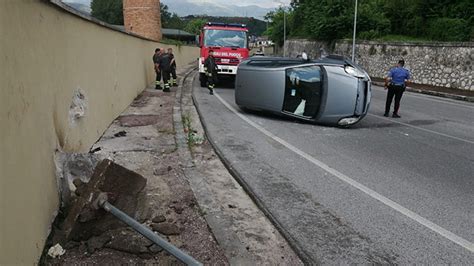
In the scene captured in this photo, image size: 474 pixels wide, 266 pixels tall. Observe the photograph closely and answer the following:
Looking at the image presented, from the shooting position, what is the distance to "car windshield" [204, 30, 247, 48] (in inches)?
784

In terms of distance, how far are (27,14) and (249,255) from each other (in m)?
2.94

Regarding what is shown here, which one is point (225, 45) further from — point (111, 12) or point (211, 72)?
point (111, 12)

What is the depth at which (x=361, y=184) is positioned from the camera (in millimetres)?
5945

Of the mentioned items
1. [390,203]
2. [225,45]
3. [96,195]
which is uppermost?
[225,45]

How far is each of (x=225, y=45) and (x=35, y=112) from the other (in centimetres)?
1649

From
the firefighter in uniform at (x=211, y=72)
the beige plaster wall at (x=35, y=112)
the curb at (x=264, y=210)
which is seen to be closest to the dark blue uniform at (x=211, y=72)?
the firefighter in uniform at (x=211, y=72)

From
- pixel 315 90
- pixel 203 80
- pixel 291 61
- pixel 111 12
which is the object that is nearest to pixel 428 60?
pixel 203 80

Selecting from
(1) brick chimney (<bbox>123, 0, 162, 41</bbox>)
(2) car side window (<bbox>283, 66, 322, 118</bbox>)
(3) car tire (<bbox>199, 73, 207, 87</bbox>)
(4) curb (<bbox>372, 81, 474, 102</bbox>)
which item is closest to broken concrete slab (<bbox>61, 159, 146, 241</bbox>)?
(2) car side window (<bbox>283, 66, 322, 118</bbox>)

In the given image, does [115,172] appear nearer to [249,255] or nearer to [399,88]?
[249,255]

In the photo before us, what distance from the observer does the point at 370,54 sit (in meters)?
31.5

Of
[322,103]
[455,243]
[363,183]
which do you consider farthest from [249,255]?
[322,103]

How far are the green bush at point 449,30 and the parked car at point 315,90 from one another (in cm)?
1756

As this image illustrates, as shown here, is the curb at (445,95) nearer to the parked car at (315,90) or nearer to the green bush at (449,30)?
the green bush at (449,30)

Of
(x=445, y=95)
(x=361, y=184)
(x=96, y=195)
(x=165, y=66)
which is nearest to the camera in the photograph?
(x=96, y=195)
